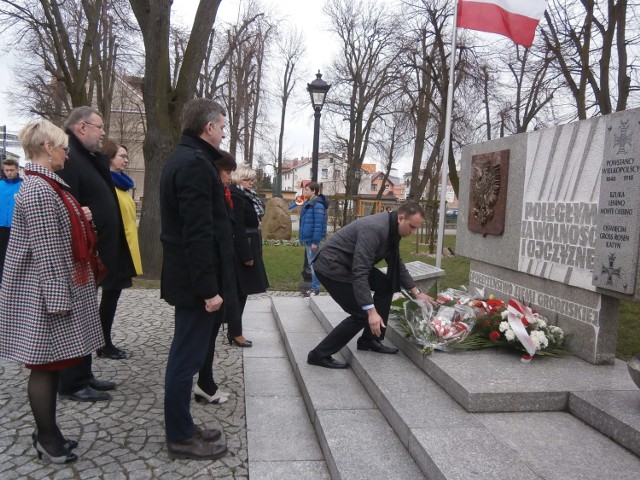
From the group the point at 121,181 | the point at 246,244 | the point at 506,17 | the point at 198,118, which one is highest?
the point at 506,17

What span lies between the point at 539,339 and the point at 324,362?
1.73 meters

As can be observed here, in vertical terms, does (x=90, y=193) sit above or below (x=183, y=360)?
above

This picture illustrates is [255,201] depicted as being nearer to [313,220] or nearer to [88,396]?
[88,396]

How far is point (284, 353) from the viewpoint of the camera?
531 centimetres

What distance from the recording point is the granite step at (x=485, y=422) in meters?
2.64

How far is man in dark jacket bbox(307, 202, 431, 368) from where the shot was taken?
159 inches

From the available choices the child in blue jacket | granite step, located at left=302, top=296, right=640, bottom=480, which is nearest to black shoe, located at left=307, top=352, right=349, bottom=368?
granite step, located at left=302, top=296, right=640, bottom=480

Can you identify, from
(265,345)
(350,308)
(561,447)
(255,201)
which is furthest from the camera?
(265,345)

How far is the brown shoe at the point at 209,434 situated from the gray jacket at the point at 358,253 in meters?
1.38

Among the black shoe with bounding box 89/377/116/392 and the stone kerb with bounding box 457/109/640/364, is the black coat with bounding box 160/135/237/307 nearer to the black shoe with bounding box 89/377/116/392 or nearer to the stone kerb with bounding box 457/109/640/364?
the black shoe with bounding box 89/377/116/392

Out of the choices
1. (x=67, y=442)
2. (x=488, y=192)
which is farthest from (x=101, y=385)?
(x=488, y=192)

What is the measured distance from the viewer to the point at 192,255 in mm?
2764

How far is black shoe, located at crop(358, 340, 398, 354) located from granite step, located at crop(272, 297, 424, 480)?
10.6 inches

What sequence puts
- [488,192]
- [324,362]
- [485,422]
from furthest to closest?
[488,192]
[324,362]
[485,422]
